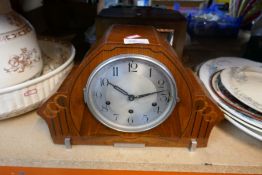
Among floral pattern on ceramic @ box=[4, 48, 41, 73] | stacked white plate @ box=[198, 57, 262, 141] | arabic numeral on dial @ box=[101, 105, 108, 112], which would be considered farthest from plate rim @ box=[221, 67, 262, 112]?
floral pattern on ceramic @ box=[4, 48, 41, 73]

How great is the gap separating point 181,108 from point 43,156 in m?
0.26

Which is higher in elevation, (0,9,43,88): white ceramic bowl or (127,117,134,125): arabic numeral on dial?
(0,9,43,88): white ceramic bowl

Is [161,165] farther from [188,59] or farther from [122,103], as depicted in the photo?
[188,59]

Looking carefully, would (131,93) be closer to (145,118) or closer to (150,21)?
(145,118)

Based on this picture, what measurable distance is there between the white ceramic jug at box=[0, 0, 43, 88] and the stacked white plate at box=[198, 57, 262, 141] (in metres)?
0.36

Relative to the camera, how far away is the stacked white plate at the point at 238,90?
41cm

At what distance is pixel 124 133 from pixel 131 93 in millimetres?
77

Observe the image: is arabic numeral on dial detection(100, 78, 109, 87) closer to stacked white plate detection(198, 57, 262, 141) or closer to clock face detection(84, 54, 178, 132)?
clock face detection(84, 54, 178, 132)

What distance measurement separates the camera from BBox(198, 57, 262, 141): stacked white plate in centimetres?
41

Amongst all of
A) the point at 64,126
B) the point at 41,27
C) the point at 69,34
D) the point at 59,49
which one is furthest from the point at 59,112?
the point at 41,27

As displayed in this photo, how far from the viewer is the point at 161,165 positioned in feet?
1.33

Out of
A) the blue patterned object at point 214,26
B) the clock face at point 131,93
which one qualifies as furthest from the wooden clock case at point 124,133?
the blue patterned object at point 214,26

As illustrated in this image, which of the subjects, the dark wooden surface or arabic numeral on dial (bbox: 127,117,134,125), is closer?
arabic numeral on dial (bbox: 127,117,134,125)

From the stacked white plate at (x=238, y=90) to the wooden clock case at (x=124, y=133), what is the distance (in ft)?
0.15
